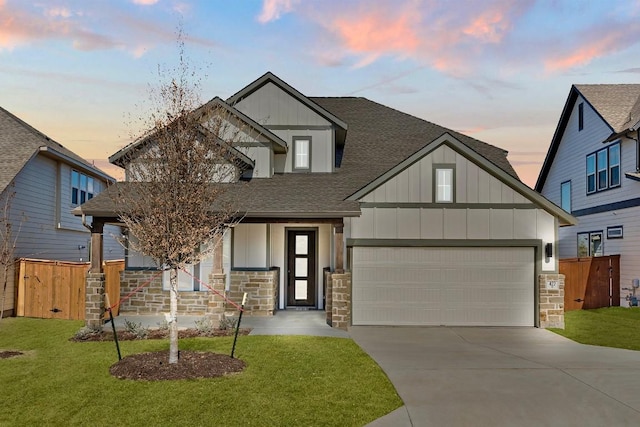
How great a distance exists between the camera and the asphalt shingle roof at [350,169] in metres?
14.3

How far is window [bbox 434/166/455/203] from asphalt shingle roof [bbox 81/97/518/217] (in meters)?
2.56

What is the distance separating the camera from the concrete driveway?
730 centimetres

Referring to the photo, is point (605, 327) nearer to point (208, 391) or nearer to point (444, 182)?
point (444, 182)

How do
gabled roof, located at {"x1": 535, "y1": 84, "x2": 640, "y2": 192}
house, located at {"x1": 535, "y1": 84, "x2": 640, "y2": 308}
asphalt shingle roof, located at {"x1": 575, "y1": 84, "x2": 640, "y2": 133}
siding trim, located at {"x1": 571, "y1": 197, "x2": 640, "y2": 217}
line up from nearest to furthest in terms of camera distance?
1. siding trim, located at {"x1": 571, "y1": 197, "x2": 640, "y2": 217}
2. house, located at {"x1": 535, "y1": 84, "x2": 640, "y2": 308}
3. gabled roof, located at {"x1": 535, "y1": 84, "x2": 640, "y2": 192}
4. asphalt shingle roof, located at {"x1": 575, "y1": 84, "x2": 640, "y2": 133}

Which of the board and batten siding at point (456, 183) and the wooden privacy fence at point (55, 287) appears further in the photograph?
the wooden privacy fence at point (55, 287)

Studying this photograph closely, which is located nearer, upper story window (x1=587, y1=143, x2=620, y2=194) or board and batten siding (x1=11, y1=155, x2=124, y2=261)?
board and batten siding (x1=11, y1=155, x2=124, y2=261)

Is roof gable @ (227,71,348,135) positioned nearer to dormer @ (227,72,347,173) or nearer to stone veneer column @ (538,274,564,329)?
dormer @ (227,72,347,173)

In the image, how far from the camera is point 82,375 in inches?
364

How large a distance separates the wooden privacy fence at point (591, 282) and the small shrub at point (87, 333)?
15632mm

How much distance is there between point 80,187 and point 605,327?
69.3 feet

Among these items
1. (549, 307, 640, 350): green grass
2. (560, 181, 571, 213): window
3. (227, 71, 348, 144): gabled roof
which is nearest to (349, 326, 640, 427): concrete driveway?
(549, 307, 640, 350): green grass

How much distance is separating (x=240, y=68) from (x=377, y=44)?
472 cm

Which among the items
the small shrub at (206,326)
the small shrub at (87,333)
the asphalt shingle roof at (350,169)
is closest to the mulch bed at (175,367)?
the small shrub at (206,326)

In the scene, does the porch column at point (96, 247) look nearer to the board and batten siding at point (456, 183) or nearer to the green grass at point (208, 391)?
the green grass at point (208, 391)
